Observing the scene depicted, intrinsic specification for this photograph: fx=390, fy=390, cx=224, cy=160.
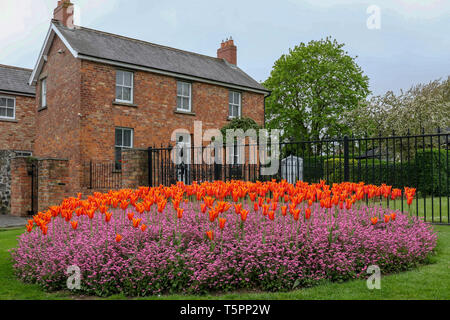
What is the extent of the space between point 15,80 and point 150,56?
413 inches

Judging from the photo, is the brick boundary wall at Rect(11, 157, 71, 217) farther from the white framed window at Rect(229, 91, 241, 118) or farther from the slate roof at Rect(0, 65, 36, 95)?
the white framed window at Rect(229, 91, 241, 118)

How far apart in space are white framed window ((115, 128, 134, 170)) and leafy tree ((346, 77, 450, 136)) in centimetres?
1270

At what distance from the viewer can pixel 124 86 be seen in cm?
1903

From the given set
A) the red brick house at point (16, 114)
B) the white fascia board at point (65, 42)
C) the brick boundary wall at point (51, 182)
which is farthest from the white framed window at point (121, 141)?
the red brick house at point (16, 114)

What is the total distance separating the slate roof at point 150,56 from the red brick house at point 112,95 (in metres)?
0.06

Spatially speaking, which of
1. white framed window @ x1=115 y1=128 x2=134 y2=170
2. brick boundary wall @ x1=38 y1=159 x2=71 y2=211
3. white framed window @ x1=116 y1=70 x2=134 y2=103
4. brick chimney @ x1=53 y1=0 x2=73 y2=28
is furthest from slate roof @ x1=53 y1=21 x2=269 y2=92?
brick boundary wall @ x1=38 y1=159 x2=71 y2=211

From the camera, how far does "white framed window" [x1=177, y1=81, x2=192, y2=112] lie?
21.2 m

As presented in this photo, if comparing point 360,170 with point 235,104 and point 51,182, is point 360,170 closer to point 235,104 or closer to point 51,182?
point 51,182

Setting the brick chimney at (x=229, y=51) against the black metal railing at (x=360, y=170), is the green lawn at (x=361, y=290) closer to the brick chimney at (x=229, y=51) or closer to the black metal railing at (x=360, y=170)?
the black metal railing at (x=360, y=170)

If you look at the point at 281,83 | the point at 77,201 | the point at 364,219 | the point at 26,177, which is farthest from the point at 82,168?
the point at 281,83

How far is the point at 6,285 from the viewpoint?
198 inches

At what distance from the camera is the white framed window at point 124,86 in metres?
18.8

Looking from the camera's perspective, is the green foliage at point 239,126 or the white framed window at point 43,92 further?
the white framed window at point 43,92
